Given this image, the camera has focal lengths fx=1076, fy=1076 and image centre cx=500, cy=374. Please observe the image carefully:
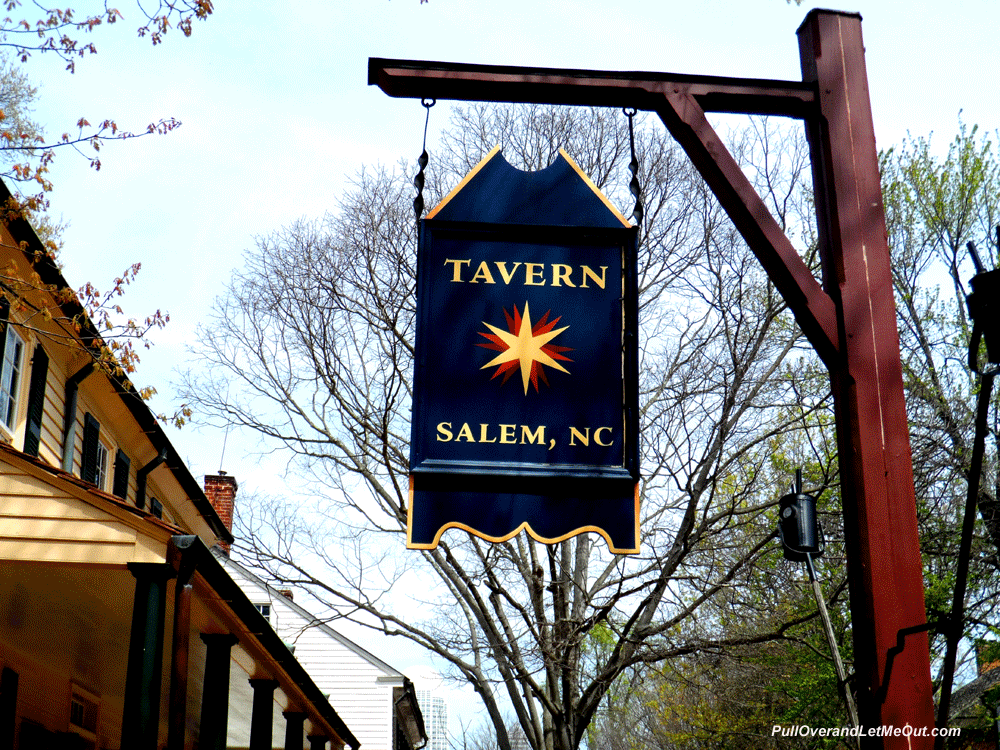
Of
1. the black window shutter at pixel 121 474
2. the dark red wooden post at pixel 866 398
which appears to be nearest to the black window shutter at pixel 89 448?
the black window shutter at pixel 121 474

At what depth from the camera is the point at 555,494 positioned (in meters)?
4.13

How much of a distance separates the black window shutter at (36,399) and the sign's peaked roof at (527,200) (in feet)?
Answer: 27.4

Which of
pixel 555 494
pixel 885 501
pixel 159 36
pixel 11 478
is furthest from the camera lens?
pixel 159 36

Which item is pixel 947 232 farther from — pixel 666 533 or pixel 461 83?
pixel 461 83

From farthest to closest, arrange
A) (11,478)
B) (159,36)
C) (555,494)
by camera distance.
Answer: (159,36), (11,478), (555,494)

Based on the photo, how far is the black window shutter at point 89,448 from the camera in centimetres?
1340

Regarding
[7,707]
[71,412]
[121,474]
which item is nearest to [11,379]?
[71,412]

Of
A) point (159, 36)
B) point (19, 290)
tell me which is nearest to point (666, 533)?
point (19, 290)

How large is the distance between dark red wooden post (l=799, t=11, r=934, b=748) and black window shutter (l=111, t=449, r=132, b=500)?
41.2ft

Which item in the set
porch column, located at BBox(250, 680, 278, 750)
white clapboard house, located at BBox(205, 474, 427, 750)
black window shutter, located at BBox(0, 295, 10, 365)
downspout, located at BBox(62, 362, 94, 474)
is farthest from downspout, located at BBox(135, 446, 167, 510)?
white clapboard house, located at BBox(205, 474, 427, 750)

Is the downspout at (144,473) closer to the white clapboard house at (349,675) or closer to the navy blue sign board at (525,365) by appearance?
the white clapboard house at (349,675)

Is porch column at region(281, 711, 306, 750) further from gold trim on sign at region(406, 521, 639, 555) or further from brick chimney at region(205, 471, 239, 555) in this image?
gold trim on sign at region(406, 521, 639, 555)

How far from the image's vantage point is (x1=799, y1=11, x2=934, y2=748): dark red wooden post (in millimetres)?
3721

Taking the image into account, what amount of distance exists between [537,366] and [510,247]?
1.82 feet
